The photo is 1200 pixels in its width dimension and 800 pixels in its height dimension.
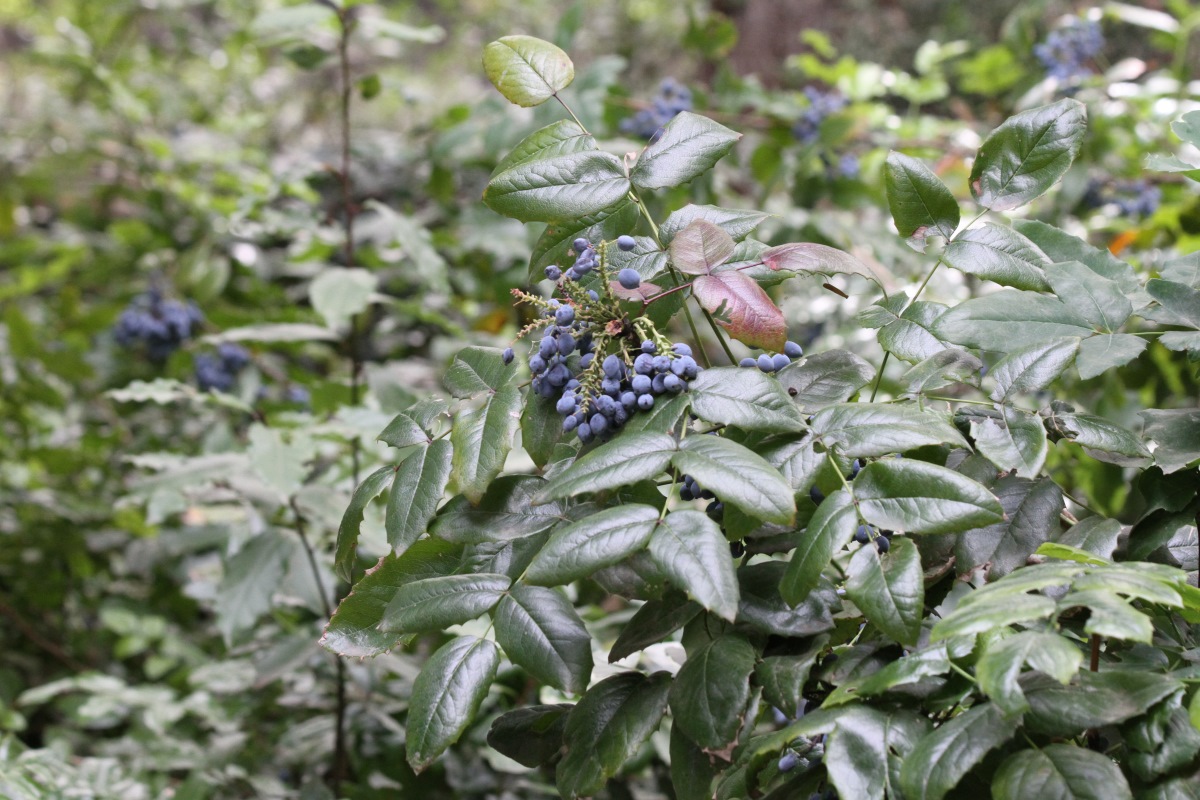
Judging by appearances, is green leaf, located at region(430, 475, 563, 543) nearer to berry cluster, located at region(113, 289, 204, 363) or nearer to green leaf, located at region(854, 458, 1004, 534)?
green leaf, located at region(854, 458, 1004, 534)

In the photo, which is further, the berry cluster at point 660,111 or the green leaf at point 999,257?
the berry cluster at point 660,111

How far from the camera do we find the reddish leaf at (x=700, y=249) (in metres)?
0.72

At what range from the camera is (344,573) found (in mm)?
801

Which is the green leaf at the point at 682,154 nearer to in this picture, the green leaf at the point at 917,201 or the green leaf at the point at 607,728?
the green leaf at the point at 917,201

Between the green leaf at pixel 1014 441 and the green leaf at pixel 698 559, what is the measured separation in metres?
0.23

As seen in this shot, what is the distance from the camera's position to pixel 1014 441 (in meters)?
0.69

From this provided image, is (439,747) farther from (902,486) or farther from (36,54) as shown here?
(36,54)

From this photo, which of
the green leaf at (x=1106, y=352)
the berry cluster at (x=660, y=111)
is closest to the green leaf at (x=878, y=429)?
the green leaf at (x=1106, y=352)

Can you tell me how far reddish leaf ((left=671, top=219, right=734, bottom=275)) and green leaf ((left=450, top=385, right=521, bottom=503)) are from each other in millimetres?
170

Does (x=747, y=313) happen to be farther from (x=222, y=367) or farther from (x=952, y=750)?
(x=222, y=367)

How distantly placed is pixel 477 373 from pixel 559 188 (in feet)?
0.57

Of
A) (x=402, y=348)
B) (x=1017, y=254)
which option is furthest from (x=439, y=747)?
(x=402, y=348)

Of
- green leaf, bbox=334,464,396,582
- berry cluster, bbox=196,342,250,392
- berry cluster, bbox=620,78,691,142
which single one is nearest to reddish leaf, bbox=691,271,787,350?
green leaf, bbox=334,464,396,582

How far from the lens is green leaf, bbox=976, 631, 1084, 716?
0.51 metres
